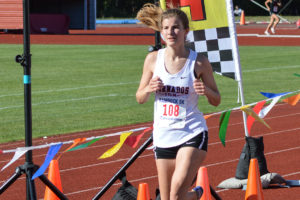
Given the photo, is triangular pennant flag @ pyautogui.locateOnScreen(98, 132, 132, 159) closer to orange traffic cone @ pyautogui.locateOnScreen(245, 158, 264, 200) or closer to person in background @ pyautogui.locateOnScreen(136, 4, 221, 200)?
person in background @ pyautogui.locateOnScreen(136, 4, 221, 200)

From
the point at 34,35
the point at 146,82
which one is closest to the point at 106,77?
the point at 146,82

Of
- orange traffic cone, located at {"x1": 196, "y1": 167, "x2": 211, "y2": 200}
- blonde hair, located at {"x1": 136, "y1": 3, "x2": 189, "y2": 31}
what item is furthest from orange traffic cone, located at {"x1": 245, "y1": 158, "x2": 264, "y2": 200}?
blonde hair, located at {"x1": 136, "y1": 3, "x2": 189, "y2": 31}

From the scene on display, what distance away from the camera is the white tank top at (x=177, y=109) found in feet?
16.6

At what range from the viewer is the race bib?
5.07 metres

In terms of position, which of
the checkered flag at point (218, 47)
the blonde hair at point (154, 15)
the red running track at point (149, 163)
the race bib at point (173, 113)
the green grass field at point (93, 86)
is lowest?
the red running track at point (149, 163)

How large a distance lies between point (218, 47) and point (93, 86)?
977 centimetres

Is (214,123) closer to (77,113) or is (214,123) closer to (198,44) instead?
(77,113)

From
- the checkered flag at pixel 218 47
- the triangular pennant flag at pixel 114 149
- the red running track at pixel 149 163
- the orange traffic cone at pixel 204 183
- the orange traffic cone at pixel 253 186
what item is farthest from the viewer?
the red running track at pixel 149 163

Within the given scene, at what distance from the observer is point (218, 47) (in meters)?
6.81

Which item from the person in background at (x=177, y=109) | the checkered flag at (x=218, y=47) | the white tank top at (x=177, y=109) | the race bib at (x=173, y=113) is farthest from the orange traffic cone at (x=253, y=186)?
the race bib at (x=173, y=113)

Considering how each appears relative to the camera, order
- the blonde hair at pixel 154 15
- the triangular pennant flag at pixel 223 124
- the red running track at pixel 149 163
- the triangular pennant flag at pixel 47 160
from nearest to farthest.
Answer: the triangular pennant flag at pixel 47 160 → the blonde hair at pixel 154 15 → the triangular pennant flag at pixel 223 124 → the red running track at pixel 149 163

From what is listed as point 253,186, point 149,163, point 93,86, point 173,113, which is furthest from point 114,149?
point 93,86

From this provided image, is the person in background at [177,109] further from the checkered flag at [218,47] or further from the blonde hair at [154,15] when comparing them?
the checkered flag at [218,47]

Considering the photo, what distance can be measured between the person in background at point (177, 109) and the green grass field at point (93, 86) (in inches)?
214
